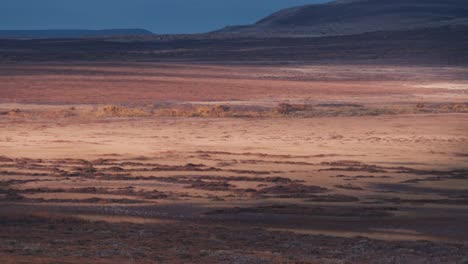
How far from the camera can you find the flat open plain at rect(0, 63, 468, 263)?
31.3ft

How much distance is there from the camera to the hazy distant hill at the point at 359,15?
100062 mm

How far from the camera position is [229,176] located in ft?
49.9

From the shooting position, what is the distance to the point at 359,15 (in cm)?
11119

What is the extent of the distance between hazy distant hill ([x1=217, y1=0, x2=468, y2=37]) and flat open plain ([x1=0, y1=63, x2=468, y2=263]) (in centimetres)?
6485

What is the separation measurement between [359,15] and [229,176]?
321 ft

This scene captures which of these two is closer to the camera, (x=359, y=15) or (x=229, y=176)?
(x=229, y=176)

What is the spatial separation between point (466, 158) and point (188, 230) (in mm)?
8525

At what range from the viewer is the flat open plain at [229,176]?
9539 mm

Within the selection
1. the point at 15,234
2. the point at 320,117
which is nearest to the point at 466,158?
the point at 320,117

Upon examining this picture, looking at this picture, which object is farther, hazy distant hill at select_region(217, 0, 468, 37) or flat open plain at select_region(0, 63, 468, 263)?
hazy distant hill at select_region(217, 0, 468, 37)

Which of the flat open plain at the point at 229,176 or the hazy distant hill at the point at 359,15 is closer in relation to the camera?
the flat open plain at the point at 229,176

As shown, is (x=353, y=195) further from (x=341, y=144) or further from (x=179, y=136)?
(x=179, y=136)

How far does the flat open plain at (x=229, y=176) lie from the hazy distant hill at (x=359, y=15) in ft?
213

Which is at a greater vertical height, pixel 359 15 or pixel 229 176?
pixel 229 176
